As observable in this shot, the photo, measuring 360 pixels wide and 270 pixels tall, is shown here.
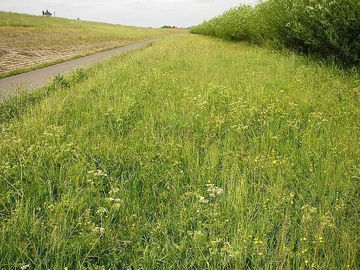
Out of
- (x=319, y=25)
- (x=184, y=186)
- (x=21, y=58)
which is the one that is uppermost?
(x=319, y=25)

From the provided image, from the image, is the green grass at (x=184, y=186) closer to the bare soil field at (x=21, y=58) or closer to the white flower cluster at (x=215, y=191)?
the white flower cluster at (x=215, y=191)

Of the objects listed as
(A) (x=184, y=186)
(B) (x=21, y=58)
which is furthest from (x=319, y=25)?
(B) (x=21, y=58)

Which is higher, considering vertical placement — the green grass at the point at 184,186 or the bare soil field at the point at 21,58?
the bare soil field at the point at 21,58

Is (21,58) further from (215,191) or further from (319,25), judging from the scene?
(215,191)

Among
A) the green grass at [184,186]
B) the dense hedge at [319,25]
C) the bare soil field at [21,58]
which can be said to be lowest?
the green grass at [184,186]

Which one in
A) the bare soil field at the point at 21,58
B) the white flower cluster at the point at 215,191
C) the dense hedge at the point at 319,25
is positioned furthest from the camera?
the bare soil field at the point at 21,58

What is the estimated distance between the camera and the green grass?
211 centimetres

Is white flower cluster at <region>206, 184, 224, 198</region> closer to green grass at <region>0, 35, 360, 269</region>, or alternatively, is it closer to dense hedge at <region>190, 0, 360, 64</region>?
green grass at <region>0, 35, 360, 269</region>

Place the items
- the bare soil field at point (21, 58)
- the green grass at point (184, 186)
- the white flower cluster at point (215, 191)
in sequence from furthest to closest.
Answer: the bare soil field at point (21, 58) < the white flower cluster at point (215, 191) < the green grass at point (184, 186)

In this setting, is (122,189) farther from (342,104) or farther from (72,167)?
(342,104)

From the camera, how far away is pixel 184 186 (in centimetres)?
295

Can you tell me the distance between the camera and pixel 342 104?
16.0 feet

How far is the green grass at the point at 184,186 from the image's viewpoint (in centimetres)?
211

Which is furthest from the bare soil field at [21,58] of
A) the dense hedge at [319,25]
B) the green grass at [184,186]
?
the dense hedge at [319,25]
